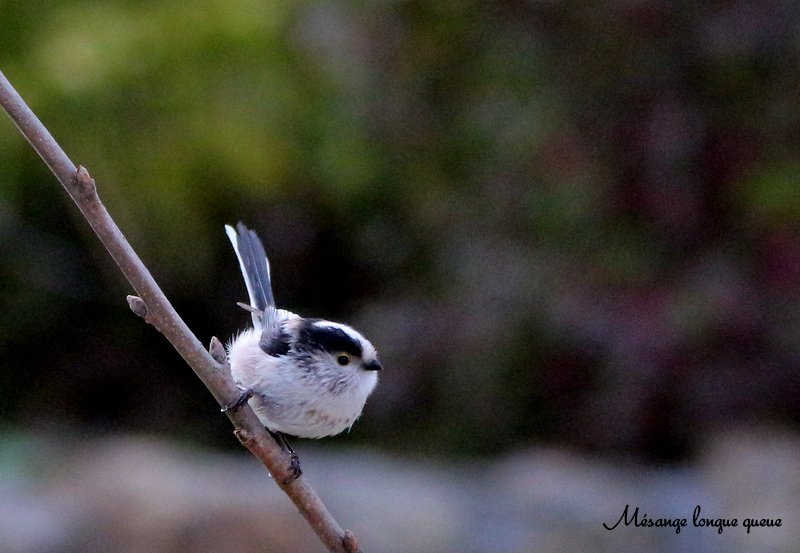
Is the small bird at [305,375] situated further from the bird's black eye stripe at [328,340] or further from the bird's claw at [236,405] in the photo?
the bird's claw at [236,405]

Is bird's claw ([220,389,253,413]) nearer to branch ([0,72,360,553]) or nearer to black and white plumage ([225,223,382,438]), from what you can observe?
branch ([0,72,360,553])

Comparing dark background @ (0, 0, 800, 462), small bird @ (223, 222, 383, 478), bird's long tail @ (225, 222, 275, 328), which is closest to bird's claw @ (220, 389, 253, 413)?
small bird @ (223, 222, 383, 478)

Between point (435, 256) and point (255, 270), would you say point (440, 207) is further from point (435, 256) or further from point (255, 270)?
point (255, 270)

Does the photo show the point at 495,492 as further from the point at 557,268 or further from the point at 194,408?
the point at 194,408

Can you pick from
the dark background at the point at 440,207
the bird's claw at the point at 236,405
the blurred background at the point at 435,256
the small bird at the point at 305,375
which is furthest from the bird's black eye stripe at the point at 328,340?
the dark background at the point at 440,207

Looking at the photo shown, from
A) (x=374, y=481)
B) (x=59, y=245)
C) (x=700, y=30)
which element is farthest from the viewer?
(x=59, y=245)

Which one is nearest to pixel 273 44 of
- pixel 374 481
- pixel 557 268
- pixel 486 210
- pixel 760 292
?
pixel 486 210
